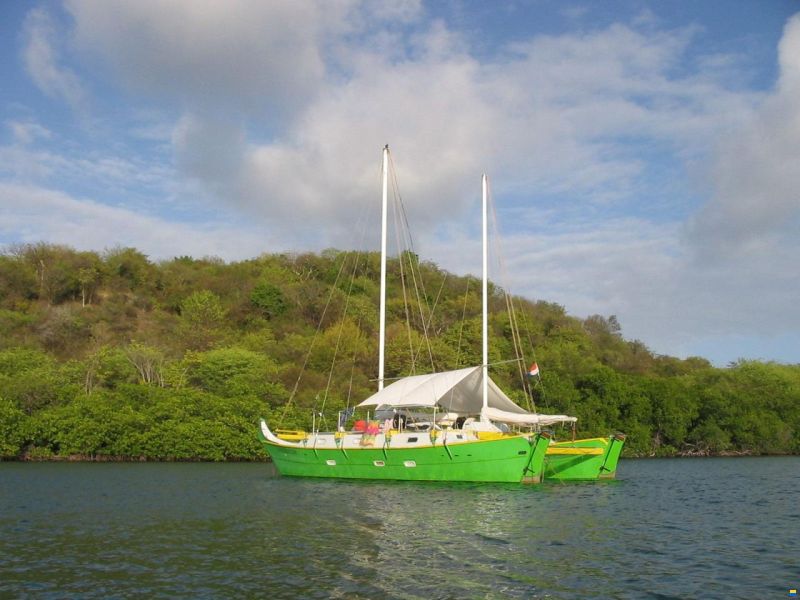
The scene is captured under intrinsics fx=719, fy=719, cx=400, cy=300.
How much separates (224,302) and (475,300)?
38.6 meters

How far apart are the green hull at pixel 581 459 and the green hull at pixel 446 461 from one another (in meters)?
4.56

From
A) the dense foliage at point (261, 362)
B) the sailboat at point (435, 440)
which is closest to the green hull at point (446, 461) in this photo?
the sailboat at point (435, 440)

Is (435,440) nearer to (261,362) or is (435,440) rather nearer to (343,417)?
(343,417)

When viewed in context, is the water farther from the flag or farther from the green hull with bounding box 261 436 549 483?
the flag

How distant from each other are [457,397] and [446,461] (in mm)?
6013

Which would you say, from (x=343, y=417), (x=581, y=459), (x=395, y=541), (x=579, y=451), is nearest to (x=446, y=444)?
(x=343, y=417)

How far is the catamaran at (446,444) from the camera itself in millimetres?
36375

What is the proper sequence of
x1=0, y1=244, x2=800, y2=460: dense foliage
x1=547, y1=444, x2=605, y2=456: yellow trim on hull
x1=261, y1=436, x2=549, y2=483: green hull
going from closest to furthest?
1. x1=261, y1=436, x2=549, y2=483: green hull
2. x1=547, y1=444, x2=605, y2=456: yellow trim on hull
3. x1=0, y1=244, x2=800, y2=460: dense foliage

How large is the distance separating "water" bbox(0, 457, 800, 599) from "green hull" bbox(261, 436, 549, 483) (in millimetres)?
843

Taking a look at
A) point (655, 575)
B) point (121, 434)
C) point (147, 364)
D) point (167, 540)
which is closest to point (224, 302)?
point (147, 364)

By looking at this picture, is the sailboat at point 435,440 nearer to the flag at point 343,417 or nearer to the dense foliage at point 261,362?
the flag at point 343,417

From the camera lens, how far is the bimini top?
4031 cm

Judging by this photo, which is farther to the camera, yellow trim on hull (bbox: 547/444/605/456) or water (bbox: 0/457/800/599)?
yellow trim on hull (bbox: 547/444/605/456)

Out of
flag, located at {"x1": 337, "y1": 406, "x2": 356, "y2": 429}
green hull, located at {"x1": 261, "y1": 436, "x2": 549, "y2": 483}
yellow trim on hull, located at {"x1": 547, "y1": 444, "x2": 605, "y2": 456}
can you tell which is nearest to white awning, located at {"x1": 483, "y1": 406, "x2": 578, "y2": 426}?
yellow trim on hull, located at {"x1": 547, "y1": 444, "x2": 605, "y2": 456}
